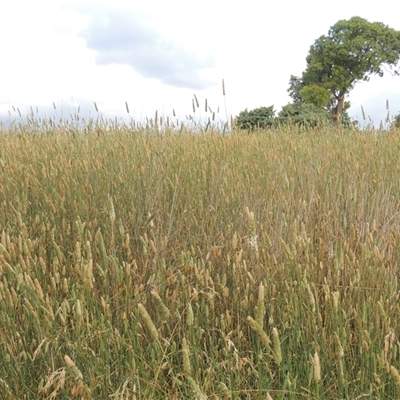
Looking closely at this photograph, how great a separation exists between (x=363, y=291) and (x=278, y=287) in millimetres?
340

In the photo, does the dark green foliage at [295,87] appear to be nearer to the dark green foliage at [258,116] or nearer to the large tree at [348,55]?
the large tree at [348,55]

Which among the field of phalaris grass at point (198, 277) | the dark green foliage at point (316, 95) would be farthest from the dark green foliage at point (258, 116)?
the dark green foliage at point (316, 95)

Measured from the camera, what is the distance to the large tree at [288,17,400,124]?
28.9 meters

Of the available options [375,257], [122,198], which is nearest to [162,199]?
[122,198]

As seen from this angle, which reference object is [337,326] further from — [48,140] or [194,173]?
[48,140]

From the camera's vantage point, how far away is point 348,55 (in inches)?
1142

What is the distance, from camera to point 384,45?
98.3 feet

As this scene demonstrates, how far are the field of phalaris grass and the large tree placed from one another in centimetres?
2584

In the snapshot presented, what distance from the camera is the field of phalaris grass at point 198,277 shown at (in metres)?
1.50

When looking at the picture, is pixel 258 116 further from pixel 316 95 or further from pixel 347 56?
pixel 347 56

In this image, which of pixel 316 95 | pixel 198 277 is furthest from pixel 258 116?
pixel 316 95

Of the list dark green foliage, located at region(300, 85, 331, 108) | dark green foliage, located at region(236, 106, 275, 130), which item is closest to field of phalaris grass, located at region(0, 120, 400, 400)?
dark green foliage, located at region(236, 106, 275, 130)

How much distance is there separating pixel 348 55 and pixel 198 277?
30.2m

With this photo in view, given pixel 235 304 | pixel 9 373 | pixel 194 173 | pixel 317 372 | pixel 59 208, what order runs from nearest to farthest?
pixel 317 372 → pixel 9 373 → pixel 235 304 → pixel 59 208 → pixel 194 173
